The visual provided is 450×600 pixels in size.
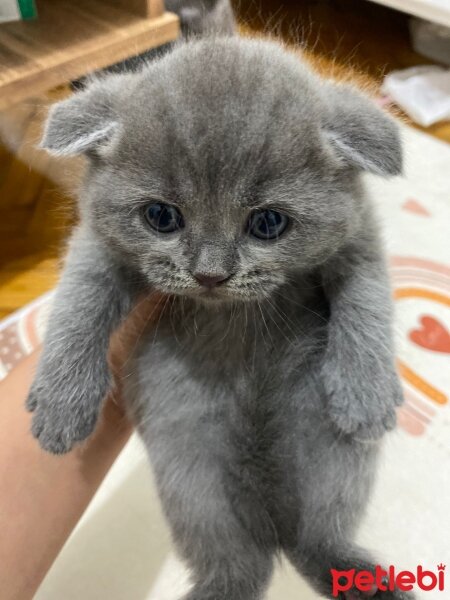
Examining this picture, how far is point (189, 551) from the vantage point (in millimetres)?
725

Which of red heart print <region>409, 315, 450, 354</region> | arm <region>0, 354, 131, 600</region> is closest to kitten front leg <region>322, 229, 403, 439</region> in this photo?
arm <region>0, 354, 131, 600</region>

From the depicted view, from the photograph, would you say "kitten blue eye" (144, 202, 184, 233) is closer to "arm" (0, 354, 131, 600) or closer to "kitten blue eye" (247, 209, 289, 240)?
"kitten blue eye" (247, 209, 289, 240)

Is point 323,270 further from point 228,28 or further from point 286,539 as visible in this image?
point 228,28

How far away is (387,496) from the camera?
106cm

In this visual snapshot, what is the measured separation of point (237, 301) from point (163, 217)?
122mm

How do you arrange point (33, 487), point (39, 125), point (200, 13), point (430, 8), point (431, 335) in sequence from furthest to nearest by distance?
point (430, 8) → point (200, 13) → point (431, 335) → point (39, 125) → point (33, 487)

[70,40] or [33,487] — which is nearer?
[33,487]

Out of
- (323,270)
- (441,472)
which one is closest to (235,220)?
(323,270)

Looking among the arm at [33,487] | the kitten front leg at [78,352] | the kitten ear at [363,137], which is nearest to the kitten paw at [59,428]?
the kitten front leg at [78,352]

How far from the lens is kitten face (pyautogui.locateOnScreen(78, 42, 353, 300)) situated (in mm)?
587

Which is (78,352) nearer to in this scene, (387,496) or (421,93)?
(387,496)

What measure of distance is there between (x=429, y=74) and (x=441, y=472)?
4.81 feet

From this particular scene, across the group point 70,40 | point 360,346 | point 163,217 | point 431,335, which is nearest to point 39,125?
point 70,40

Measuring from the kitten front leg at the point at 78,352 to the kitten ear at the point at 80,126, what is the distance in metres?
0.15
